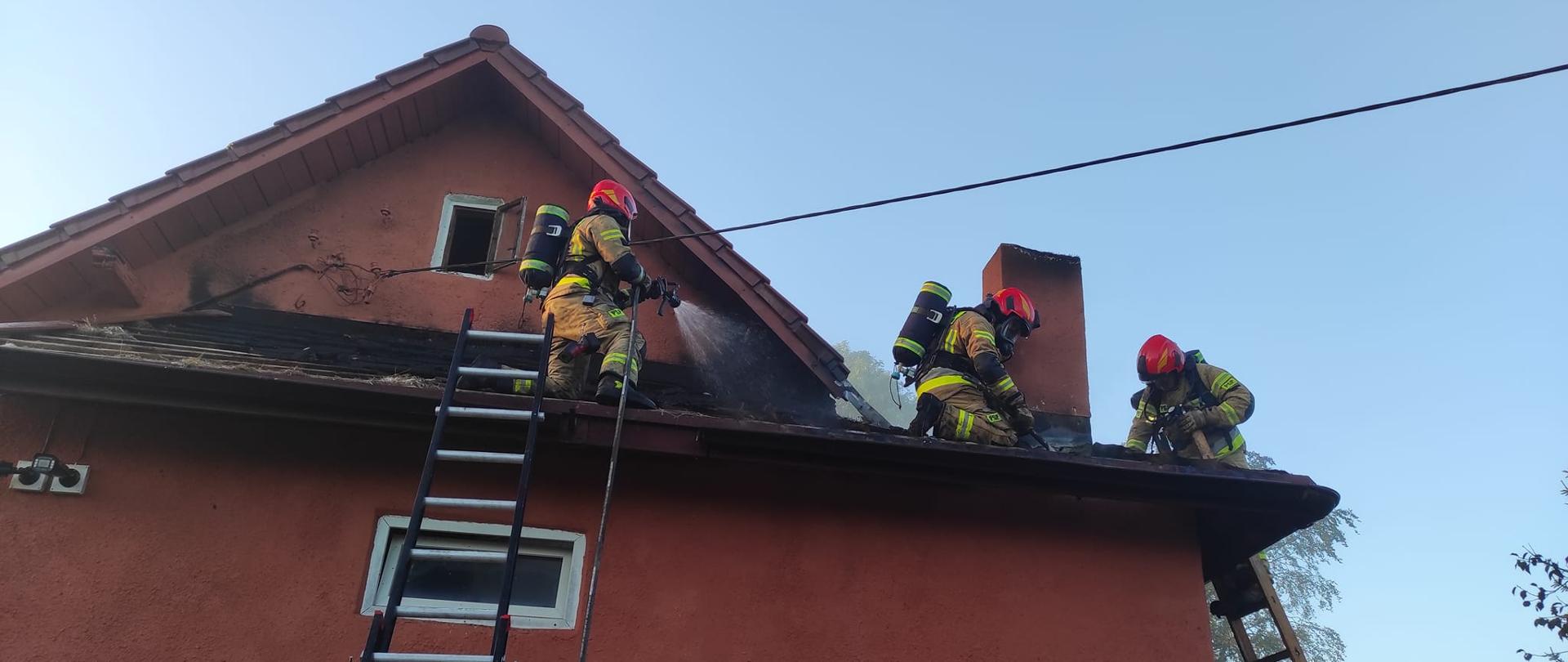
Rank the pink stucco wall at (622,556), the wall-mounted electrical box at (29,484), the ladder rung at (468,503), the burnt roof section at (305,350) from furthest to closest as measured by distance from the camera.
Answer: the burnt roof section at (305,350) → the wall-mounted electrical box at (29,484) → the pink stucco wall at (622,556) → the ladder rung at (468,503)

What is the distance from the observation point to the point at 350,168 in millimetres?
7395

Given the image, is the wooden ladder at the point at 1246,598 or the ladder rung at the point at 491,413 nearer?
the ladder rung at the point at 491,413

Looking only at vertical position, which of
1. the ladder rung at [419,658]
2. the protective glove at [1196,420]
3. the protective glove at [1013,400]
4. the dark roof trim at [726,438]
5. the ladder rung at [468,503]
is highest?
the protective glove at [1196,420]

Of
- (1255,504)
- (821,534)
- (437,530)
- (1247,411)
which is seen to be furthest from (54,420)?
(1247,411)

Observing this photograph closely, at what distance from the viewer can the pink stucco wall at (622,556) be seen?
469cm

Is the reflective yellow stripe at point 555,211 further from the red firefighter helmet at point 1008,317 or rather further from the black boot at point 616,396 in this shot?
the red firefighter helmet at point 1008,317

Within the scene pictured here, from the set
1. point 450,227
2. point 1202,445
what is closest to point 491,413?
point 450,227

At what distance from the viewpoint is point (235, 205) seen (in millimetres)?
6879

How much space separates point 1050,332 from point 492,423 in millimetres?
4501

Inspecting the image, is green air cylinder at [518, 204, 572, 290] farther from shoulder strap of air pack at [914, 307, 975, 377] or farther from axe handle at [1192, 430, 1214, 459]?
axe handle at [1192, 430, 1214, 459]

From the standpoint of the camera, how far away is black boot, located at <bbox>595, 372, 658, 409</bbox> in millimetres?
5379

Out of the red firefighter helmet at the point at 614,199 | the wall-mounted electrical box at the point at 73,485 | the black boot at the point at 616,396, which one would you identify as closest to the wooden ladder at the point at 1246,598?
the black boot at the point at 616,396

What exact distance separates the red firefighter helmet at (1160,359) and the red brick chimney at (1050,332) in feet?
1.40

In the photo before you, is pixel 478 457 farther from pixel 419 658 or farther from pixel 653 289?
pixel 653 289
